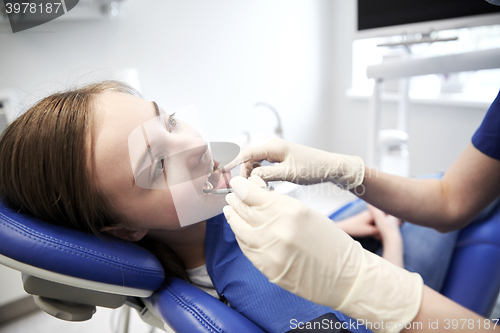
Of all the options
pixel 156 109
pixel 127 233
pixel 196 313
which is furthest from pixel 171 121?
pixel 196 313

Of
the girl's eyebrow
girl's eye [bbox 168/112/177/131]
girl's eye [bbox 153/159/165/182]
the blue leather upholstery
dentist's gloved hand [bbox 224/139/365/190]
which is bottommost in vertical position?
the blue leather upholstery

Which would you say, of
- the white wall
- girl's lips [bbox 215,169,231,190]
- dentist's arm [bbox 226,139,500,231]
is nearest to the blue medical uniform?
dentist's arm [bbox 226,139,500,231]

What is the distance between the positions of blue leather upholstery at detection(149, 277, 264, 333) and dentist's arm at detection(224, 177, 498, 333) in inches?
6.9

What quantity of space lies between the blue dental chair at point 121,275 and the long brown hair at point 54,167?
38mm

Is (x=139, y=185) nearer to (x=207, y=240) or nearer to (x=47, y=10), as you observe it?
(x=207, y=240)

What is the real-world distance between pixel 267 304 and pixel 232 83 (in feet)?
2.27

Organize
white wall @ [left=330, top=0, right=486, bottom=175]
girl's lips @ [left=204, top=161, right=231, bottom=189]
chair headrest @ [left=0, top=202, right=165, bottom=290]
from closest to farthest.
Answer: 1. chair headrest @ [left=0, top=202, right=165, bottom=290]
2. girl's lips @ [left=204, top=161, right=231, bottom=189]
3. white wall @ [left=330, top=0, right=486, bottom=175]

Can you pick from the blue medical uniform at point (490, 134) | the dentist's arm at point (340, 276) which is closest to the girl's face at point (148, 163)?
the dentist's arm at point (340, 276)

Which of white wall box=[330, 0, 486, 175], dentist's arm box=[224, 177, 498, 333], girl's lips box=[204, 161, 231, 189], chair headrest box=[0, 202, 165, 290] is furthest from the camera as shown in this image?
white wall box=[330, 0, 486, 175]

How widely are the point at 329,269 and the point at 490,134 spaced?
0.57 meters

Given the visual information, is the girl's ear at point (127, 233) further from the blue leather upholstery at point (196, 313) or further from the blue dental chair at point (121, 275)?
the blue leather upholstery at point (196, 313)

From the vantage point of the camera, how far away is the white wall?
0.90 m

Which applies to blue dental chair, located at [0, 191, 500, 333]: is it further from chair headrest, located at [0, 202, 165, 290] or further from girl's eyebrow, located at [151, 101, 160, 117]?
girl's eyebrow, located at [151, 101, 160, 117]

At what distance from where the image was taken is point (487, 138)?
0.71 metres
